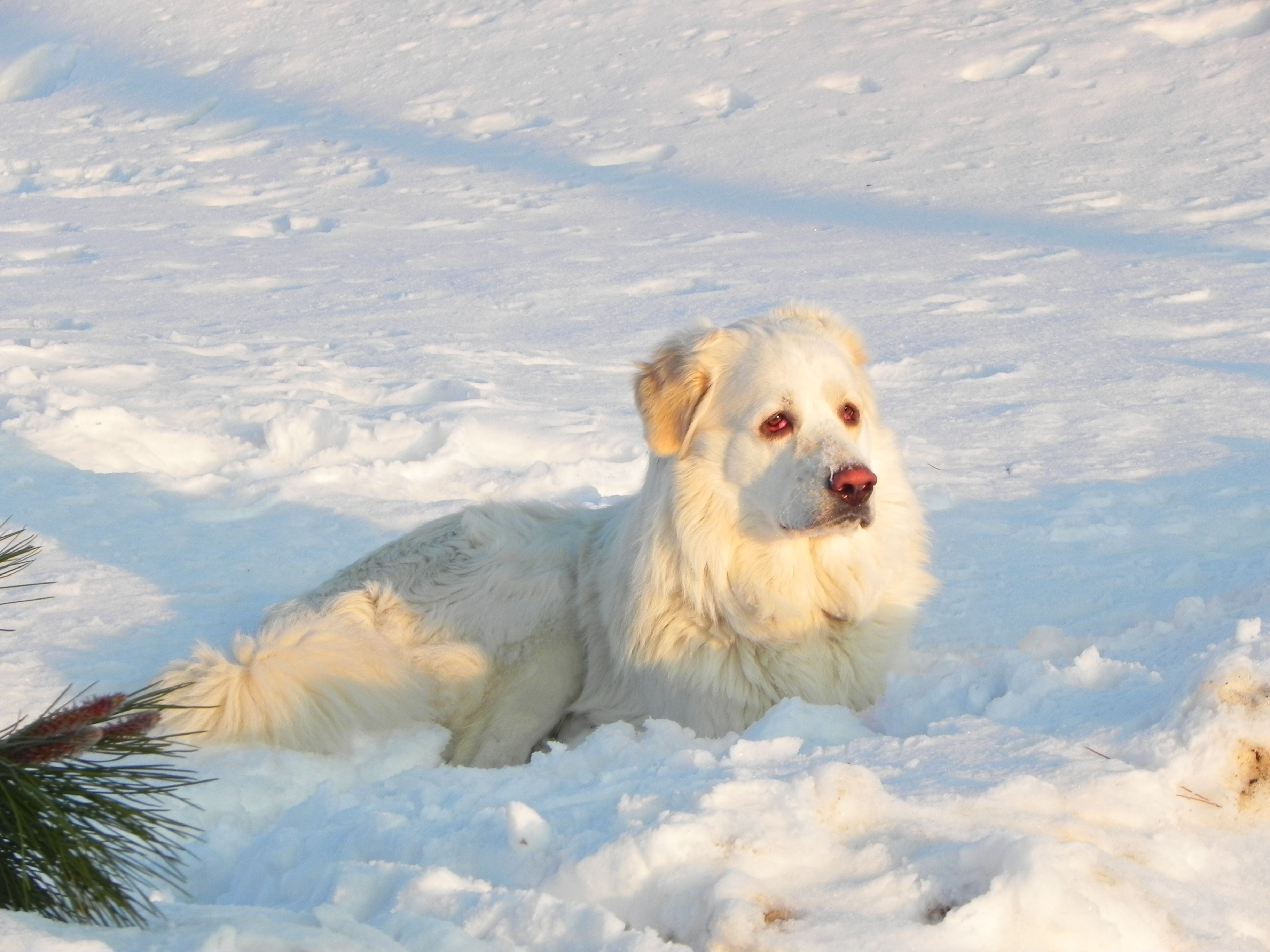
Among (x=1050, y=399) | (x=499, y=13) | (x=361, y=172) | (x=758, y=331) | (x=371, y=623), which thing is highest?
(x=499, y=13)

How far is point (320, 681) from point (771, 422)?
4.99 feet

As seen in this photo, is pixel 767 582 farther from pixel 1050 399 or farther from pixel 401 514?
pixel 1050 399

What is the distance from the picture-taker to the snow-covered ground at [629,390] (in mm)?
2285

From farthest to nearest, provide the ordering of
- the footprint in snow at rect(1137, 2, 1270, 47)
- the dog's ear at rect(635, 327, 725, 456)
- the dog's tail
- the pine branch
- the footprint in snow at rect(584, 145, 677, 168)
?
the footprint in snow at rect(584, 145, 677, 168) < the footprint in snow at rect(1137, 2, 1270, 47) < the dog's ear at rect(635, 327, 725, 456) < the dog's tail < the pine branch

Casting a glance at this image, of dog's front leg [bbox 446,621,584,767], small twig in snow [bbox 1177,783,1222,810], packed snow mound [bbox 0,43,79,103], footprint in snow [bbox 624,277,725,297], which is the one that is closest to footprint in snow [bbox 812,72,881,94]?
footprint in snow [bbox 624,277,725,297]

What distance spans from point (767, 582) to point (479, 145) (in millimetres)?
9695

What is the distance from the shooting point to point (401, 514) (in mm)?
5641

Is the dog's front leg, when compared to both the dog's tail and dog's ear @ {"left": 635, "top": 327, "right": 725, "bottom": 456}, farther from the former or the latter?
dog's ear @ {"left": 635, "top": 327, "right": 725, "bottom": 456}

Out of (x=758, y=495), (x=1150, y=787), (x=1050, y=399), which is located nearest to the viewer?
(x=1150, y=787)

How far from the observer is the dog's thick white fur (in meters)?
3.74

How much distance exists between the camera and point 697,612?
3.98 m

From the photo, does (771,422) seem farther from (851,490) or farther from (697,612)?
(697,612)

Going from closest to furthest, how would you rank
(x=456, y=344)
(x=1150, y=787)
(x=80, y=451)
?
(x=1150, y=787) < (x=80, y=451) < (x=456, y=344)

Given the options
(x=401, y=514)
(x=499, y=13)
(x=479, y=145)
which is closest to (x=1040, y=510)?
(x=401, y=514)
